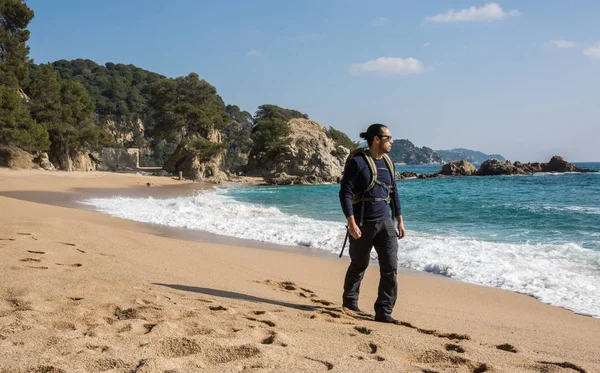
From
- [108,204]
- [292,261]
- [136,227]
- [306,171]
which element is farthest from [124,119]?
[292,261]

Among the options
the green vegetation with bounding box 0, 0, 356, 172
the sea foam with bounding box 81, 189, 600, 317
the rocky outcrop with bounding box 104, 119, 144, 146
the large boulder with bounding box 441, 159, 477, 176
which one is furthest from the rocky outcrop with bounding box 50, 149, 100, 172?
the large boulder with bounding box 441, 159, 477, 176

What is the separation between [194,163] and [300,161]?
43.3ft

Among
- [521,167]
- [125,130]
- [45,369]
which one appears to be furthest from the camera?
[125,130]

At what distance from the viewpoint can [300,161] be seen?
55625 millimetres

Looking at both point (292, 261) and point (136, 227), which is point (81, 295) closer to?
point (292, 261)

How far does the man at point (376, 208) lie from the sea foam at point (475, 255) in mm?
2554

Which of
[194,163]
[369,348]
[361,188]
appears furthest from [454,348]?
[194,163]

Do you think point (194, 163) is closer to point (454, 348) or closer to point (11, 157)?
point (11, 157)

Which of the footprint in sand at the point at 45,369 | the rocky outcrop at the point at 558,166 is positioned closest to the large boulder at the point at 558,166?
the rocky outcrop at the point at 558,166

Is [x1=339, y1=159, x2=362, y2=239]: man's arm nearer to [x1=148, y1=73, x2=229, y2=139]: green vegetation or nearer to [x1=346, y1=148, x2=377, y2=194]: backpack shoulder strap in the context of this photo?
[x1=346, y1=148, x2=377, y2=194]: backpack shoulder strap

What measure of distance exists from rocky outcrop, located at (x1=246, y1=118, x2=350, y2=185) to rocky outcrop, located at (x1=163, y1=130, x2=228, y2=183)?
6.18 metres

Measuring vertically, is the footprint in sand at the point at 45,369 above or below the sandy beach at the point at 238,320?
above

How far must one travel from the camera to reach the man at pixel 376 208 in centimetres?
418

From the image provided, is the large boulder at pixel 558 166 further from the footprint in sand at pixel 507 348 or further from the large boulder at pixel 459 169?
the footprint in sand at pixel 507 348
